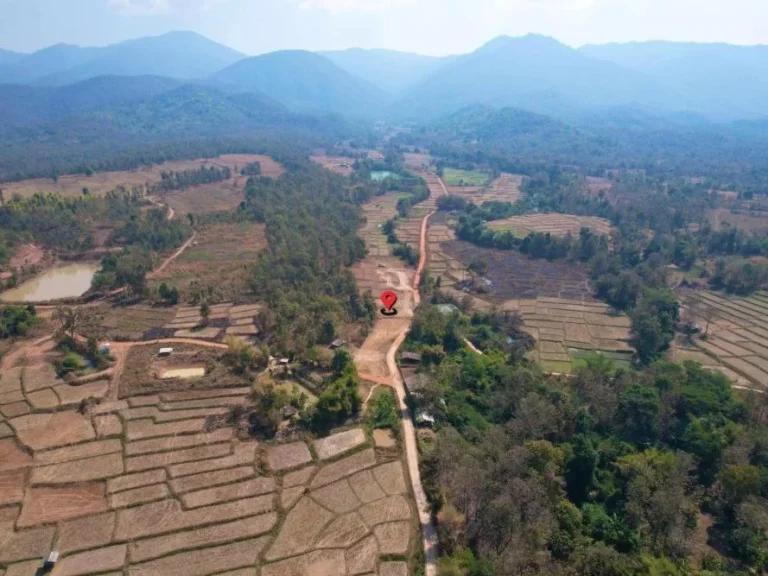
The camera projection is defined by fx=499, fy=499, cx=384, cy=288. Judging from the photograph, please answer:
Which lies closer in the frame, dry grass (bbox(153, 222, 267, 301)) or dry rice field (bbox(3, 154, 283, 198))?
dry grass (bbox(153, 222, 267, 301))

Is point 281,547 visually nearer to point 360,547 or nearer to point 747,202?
point 360,547

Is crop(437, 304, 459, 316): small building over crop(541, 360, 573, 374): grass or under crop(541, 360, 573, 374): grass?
over

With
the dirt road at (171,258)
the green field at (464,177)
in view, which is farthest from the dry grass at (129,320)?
the green field at (464,177)

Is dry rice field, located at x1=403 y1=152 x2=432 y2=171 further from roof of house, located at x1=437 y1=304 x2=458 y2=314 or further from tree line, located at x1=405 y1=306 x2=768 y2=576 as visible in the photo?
tree line, located at x1=405 y1=306 x2=768 y2=576

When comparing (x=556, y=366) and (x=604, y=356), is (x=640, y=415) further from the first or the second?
(x=604, y=356)

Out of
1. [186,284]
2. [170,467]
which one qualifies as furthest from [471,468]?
A: [186,284]

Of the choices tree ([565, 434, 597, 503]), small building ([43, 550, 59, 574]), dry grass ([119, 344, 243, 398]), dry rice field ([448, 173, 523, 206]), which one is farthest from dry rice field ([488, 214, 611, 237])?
small building ([43, 550, 59, 574])
